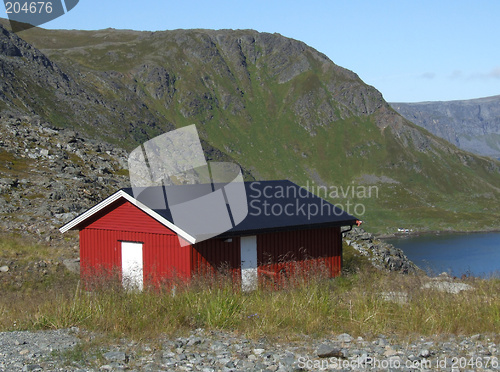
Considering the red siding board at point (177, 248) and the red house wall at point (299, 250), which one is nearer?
the red siding board at point (177, 248)

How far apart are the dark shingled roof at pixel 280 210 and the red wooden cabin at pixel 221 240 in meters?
0.04

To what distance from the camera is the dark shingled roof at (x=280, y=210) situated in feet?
64.7

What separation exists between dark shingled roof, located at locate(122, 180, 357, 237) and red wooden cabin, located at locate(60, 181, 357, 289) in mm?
38

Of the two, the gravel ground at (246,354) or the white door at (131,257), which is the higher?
the white door at (131,257)

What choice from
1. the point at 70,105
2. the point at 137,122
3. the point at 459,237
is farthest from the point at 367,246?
the point at 137,122

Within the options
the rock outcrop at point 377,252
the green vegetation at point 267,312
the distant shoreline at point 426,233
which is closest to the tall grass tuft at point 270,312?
the green vegetation at point 267,312

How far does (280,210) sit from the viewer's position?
71.8 ft

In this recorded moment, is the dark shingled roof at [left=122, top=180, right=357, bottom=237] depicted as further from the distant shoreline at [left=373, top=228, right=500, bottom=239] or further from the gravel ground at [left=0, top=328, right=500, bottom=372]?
the distant shoreline at [left=373, top=228, right=500, bottom=239]

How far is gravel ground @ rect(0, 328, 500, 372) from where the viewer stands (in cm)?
814

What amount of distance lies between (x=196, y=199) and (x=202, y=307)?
415 inches

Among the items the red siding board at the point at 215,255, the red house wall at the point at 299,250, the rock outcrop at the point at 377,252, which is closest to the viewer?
the red siding board at the point at 215,255

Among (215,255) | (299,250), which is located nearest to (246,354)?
(215,255)

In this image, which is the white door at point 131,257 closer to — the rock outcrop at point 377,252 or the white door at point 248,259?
the white door at point 248,259

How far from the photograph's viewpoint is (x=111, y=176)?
42781 millimetres
